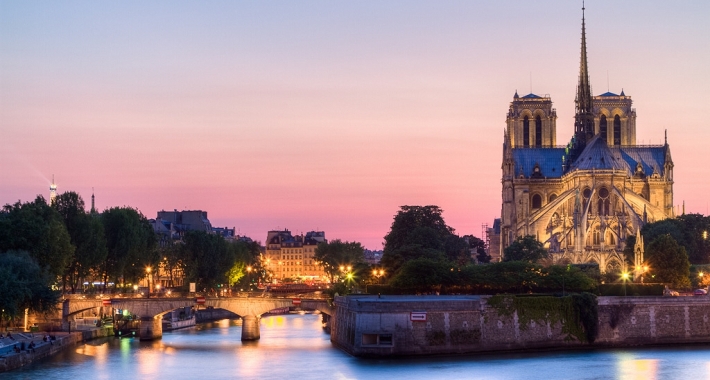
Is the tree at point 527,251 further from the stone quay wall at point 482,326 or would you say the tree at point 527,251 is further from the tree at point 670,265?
the stone quay wall at point 482,326

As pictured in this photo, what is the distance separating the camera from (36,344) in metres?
62.6

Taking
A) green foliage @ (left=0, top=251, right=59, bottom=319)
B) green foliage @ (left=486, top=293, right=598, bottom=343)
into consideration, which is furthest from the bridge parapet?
green foliage @ (left=486, top=293, right=598, bottom=343)

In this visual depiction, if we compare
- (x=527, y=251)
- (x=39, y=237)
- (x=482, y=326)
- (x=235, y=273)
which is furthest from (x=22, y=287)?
(x=235, y=273)

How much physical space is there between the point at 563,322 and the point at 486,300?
202 inches

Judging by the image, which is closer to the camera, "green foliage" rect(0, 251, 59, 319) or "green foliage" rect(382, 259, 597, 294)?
"green foliage" rect(0, 251, 59, 319)

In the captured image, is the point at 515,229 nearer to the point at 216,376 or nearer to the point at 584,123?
the point at 584,123

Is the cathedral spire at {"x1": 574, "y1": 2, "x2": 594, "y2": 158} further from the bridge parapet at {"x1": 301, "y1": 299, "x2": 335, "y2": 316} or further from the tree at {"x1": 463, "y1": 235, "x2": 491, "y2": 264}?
the bridge parapet at {"x1": 301, "y1": 299, "x2": 335, "y2": 316}

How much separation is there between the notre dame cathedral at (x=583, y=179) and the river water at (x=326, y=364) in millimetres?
48089

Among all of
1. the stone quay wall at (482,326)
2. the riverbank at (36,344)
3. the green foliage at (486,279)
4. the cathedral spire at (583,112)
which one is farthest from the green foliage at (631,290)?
the cathedral spire at (583,112)

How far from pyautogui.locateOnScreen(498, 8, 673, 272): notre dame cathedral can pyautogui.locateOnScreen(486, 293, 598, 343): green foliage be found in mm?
43210

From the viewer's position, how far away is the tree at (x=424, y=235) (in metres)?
100

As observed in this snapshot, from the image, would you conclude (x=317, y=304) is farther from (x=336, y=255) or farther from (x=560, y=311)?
(x=336, y=255)

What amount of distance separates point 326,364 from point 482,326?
8.82 meters

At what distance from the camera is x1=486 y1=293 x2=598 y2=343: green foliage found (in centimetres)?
6219
